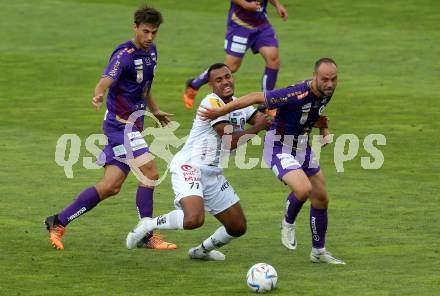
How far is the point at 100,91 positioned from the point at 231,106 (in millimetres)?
1641

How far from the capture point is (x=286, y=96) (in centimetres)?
1285

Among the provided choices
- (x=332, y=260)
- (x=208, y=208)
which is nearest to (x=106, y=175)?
(x=208, y=208)

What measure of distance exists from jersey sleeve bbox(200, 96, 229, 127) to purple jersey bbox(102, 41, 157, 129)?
134 cm

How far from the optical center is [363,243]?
13.7m

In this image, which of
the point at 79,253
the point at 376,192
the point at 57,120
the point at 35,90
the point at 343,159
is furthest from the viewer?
the point at 35,90

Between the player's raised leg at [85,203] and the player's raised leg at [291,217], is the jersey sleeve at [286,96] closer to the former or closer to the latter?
the player's raised leg at [291,217]

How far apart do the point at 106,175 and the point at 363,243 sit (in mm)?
3090

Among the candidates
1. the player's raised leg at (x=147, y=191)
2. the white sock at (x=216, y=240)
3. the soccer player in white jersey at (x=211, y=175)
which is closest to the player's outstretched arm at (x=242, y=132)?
the soccer player in white jersey at (x=211, y=175)

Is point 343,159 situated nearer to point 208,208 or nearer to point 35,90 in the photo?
point 208,208

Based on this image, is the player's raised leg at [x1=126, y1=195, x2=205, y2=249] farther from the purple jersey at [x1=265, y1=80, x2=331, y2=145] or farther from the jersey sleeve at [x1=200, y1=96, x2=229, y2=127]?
the purple jersey at [x1=265, y1=80, x2=331, y2=145]

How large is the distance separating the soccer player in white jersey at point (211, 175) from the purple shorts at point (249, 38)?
7.77 meters

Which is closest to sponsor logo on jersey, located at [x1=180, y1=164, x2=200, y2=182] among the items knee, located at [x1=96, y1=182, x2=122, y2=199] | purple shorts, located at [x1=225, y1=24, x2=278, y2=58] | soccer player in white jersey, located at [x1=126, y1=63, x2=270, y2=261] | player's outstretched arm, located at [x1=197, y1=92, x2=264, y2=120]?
soccer player in white jersey, located at [x1=126, y1=63, x2=270, y2=261]

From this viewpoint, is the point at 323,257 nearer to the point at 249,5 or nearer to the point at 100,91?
the point at 100,91

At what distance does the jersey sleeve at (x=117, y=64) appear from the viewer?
13.5m
